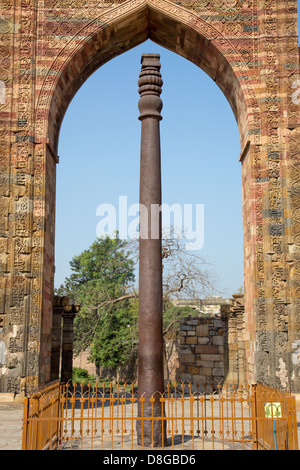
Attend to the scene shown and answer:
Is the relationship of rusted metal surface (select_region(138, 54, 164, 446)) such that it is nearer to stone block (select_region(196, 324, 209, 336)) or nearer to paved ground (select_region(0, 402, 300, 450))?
paved ground (select_region(0, 402, 300, 450))

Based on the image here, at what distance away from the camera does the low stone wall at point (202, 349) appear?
46.2ft

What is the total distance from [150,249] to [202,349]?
9.17 metres

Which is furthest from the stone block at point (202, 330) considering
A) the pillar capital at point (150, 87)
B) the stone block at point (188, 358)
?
the pillar capital at point (150, 87)

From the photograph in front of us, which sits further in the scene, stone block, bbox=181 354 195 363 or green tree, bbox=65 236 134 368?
green tree, bbox=65 236 134 368

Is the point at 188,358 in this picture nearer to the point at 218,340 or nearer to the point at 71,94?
the point at 218,340

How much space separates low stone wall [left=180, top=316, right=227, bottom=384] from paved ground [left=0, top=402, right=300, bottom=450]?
6627 millimetres

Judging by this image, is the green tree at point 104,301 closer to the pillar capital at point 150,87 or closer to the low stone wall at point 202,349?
the low stone wall at point 202,349

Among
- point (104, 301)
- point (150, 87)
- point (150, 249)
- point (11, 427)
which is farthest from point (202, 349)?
point (150, 87)

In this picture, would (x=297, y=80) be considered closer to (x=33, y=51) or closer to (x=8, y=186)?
(x=33, y=51)

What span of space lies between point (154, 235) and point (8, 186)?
432cm

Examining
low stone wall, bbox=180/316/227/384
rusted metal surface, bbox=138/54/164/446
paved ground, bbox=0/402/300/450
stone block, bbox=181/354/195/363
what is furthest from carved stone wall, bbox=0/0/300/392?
stone block, bbox=181/354/195/363

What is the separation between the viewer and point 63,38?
966 centimetres

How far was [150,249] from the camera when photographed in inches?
221

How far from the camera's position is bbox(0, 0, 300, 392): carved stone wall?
8.68 m
